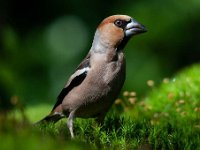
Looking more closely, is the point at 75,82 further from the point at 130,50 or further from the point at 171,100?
the point at 130,50

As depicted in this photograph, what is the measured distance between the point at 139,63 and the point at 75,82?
20.6 ft

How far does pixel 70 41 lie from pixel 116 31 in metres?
6.83

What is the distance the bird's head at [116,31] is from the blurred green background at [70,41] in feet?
19.3

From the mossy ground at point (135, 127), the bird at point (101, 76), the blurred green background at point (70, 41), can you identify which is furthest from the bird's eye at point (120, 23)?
the blurred green background at point (70, 41)

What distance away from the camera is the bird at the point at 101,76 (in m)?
6.06

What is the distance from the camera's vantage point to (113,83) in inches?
238

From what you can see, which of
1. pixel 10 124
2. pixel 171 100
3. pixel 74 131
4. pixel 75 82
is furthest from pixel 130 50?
pixel 10 124

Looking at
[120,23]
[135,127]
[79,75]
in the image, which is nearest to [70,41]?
[120,23]

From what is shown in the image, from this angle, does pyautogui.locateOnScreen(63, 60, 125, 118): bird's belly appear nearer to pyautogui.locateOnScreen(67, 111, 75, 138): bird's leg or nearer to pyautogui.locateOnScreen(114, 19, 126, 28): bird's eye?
pyautogui.locateOnScreen(67, 111, 75, 138): bird's leg

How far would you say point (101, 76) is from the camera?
605 centimetres

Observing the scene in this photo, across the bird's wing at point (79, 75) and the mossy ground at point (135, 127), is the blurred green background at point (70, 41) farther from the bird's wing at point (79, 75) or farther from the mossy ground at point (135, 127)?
the bird's wing at point (79, 75)

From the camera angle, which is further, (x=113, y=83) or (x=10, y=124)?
(x=113, y=83)

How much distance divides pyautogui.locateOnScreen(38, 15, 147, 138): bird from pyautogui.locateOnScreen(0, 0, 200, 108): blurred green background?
5.90 meters

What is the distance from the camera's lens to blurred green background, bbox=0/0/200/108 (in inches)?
493
